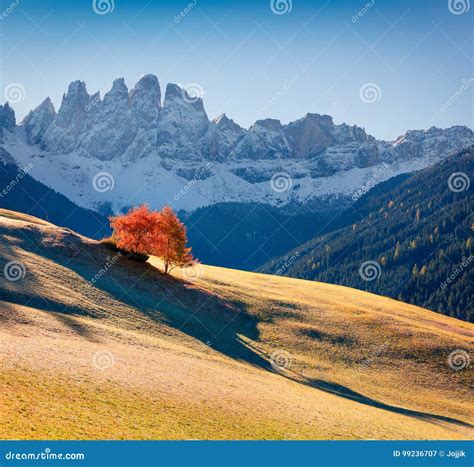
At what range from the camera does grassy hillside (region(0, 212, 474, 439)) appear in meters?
30.7

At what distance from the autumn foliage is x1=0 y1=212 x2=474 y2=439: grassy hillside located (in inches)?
137

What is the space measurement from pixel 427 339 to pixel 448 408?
1905cm

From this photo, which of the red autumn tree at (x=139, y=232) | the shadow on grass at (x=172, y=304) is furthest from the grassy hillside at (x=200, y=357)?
the red autumn tree at (x=139, y=232)

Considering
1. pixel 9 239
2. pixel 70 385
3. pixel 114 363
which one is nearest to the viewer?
pixel 70 385

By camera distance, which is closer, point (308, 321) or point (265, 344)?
point (265, 344)

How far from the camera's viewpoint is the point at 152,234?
76.7m

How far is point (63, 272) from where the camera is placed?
6381cm

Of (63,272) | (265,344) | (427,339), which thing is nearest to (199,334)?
(265,344)

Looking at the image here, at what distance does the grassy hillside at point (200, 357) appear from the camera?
101ft

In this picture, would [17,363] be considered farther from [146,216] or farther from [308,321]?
[308,321]

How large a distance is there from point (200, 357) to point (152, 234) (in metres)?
30.0

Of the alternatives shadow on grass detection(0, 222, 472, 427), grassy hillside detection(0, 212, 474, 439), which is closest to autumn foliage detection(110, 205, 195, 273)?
shadow on grass detection(0, 222, 472, 427)

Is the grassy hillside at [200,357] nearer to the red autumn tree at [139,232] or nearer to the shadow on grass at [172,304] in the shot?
the shadow on grass at [172,304]

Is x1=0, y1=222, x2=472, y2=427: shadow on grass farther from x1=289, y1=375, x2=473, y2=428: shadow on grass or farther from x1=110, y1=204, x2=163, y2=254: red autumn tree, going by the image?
x1=110, y1=204, x2=163, y2=254: red autumn tree
